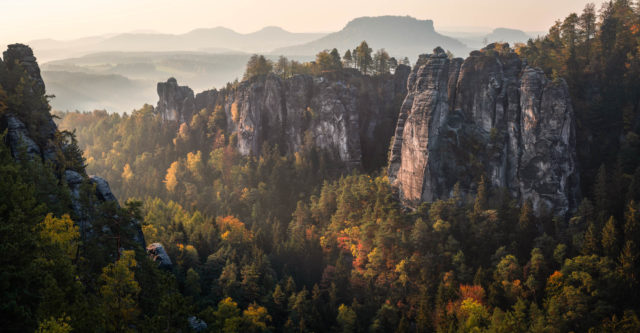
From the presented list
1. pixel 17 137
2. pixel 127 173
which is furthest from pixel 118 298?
pixel 127 173

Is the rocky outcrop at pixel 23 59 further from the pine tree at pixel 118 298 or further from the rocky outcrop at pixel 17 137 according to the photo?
the pine tree at pixel 118 298

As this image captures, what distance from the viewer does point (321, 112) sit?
101312mm

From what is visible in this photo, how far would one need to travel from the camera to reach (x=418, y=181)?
3091 inches

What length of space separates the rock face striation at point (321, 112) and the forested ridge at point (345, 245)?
119 inches

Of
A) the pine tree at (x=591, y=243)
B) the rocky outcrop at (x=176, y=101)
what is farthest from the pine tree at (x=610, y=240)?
the rocky outcrop at (x=176, y=101)

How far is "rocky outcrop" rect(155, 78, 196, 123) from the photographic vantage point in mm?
124375

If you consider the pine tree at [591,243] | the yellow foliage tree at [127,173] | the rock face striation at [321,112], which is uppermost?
the rock face striation at [321,112]

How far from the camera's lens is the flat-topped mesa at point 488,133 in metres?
70.1

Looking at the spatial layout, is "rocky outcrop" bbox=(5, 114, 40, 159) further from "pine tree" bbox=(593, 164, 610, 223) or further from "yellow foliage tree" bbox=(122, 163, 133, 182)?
"yellow foliage tree" bbox=(122, 163, 133, 182)

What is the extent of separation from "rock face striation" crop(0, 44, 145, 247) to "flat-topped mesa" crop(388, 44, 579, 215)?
163 feet

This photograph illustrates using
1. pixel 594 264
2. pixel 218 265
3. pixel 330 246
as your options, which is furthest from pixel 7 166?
pixel 594 264

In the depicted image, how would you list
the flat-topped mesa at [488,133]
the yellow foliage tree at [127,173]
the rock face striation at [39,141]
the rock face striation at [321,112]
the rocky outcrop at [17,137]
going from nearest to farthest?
the rock face striation at [39,141], the rocky outcrop at [17,137], the flat-topped mesa at [488,133], the rock face striation at [321,112], the yellow foliage tree at [127,173]

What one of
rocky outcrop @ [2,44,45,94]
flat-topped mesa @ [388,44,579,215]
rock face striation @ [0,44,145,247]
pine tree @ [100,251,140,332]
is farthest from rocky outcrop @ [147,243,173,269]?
flat-topped mesa @ [388,44,579,215]

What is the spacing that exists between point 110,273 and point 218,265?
36.3 meters
